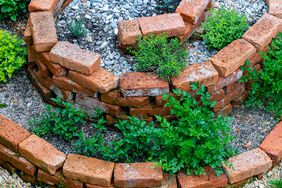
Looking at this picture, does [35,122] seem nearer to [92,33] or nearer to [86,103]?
[86,103]

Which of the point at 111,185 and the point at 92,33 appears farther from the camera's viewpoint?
the point at 92,33

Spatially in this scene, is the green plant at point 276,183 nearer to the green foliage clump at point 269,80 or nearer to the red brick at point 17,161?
the green foliage clump at point 269,80

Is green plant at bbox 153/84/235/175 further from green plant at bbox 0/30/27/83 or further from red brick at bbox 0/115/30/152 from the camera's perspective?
green plant at bbox 0/30/27/83

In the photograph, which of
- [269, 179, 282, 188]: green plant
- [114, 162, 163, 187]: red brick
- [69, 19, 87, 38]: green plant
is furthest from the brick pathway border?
[69, 19, 87, 38]: green plant

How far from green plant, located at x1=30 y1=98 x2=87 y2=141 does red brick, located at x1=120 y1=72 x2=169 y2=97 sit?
45cm

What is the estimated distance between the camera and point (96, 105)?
192 inches

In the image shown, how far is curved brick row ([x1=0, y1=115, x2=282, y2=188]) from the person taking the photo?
451 cm

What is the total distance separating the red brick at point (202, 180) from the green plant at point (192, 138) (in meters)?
0.05

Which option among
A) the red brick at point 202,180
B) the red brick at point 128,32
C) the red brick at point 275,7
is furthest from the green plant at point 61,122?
the red brick at point 275,7

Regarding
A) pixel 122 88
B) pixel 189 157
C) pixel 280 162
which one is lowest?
pixel 280 162

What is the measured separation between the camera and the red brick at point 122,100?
4.71 meters

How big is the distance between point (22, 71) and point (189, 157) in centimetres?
176

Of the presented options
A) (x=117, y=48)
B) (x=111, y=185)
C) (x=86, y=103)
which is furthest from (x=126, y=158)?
(x=117, y=48)

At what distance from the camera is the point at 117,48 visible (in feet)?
16.5
